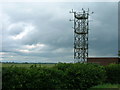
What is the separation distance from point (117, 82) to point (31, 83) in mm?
8108

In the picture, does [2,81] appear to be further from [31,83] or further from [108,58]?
[108,58]

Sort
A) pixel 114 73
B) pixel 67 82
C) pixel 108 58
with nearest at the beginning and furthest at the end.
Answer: pixel 67 82 < pixel 114 73 < pixel 108 58

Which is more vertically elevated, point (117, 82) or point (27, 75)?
point (27, 75)

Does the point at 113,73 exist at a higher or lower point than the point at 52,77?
lower

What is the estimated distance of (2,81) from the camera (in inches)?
346

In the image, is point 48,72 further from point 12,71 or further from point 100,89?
point 100,89

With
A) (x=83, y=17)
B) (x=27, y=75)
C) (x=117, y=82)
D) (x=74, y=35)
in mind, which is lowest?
(x=117, y=82)

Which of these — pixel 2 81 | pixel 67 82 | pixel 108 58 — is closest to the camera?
pixel 2 81

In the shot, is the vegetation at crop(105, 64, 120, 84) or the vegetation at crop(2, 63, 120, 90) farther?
the vegetation at crop(105, 64, 120, 84)

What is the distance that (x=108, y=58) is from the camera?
24.7m

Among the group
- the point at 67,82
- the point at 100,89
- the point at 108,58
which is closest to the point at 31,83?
the point at 67,82

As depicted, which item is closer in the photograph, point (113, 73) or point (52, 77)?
point (52, 77)

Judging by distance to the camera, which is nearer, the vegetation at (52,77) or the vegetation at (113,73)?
the vegetation at (52,77)

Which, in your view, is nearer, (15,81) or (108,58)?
(15,81)
